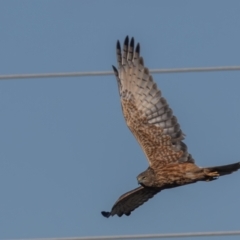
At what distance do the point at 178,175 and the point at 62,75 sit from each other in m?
2.18

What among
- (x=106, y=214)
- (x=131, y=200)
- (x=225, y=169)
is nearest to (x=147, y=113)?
(x=131, y=200)

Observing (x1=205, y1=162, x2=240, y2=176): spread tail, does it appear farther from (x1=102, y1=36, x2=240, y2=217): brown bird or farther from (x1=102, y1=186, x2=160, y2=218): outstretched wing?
(x1=102, y1=186, x2=160, y2=218): outstretched wing

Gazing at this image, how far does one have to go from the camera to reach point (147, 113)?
36.4 feet

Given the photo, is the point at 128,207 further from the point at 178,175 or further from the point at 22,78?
the point at 22,78

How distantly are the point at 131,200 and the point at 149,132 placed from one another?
72 cm

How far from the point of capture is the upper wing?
1081cm

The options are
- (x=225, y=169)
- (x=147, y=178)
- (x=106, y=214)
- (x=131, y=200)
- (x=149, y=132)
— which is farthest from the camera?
(x=131, y=200)

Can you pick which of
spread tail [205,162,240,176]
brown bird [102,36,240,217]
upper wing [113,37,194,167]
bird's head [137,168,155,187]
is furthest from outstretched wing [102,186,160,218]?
spread tail [205,162,240,176]

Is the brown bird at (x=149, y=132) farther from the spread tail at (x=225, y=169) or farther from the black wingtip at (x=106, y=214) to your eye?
the spread tail at (x=225, y=169)

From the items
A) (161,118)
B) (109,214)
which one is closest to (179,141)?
(161,118)

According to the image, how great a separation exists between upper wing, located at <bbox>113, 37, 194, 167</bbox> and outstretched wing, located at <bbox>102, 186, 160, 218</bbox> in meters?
0.35

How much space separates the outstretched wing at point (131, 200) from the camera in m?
11.0

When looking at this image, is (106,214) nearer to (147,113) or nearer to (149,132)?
(149,132)

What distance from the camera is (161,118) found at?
10.9 meters
